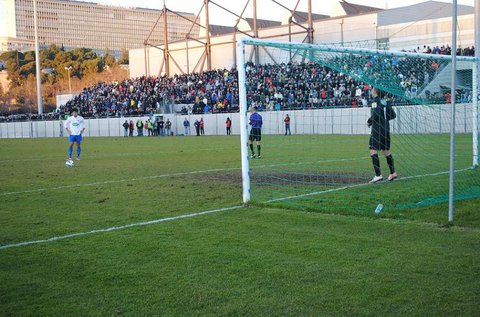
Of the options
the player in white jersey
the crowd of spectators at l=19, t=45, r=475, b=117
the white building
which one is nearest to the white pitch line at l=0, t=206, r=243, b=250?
the crowd of spectators at l=19, t=45, r=475, b=117

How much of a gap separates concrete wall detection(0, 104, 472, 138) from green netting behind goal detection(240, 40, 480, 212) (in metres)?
0.10

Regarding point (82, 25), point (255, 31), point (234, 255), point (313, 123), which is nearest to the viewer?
point (234, 255)

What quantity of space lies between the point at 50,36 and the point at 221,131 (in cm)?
10119

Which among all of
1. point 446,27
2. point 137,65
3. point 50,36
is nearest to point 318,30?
point 446,27

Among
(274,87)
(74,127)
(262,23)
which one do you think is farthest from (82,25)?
(74,127)

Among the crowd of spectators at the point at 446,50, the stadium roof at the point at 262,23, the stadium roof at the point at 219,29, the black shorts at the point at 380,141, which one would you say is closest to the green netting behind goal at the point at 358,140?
the black shorts at the point at 380,141

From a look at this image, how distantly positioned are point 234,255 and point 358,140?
2099cm

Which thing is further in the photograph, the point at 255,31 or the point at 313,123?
the point at 255,31

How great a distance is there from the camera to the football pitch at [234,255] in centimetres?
441

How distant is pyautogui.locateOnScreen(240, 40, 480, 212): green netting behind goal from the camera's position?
9.50 m

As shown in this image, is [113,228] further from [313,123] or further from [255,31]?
[255,31]

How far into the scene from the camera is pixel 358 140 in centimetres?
2597

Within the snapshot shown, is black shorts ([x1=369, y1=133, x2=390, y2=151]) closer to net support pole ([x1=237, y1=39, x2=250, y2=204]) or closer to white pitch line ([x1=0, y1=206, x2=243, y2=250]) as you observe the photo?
net support pole ([x1=237, y1=39, x2=250, y2=204])

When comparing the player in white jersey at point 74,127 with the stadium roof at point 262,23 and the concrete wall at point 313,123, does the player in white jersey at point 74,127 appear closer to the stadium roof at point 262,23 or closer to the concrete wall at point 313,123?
the concrete wall at point 313,123
